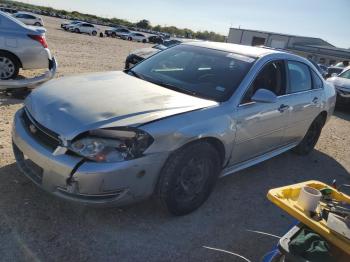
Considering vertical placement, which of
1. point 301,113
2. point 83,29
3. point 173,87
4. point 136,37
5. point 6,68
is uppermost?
point 173,87

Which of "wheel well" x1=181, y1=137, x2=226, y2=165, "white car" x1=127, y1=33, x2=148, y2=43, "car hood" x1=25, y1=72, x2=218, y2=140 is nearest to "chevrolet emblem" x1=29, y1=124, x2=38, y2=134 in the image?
"car hood" x1=25, y1=72, x2=218, y2=140

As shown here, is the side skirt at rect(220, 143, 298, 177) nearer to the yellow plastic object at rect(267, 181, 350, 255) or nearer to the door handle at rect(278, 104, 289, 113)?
the door handle at rect(278, 104, 289, 113)

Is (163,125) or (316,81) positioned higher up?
Answer: (316,81)

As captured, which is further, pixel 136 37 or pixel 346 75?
pixel 136 37

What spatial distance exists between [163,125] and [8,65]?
18.0ft

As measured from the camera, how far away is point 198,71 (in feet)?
14.5

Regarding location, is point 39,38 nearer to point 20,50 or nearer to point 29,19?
point 20,50

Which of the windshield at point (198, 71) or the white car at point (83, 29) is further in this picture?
the white car at point (83, 29)

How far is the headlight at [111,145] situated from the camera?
3.02m

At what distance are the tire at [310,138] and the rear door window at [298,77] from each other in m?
0.80

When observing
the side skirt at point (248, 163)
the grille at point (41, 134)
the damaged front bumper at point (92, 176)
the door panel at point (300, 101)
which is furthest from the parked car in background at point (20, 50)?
the door panel at point (300, 101)

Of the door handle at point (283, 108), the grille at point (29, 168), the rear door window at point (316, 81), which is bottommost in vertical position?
the grille at point (29, 168)

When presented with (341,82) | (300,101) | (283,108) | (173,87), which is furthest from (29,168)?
(341,82)

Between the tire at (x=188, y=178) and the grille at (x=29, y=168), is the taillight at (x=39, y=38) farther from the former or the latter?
the tire at (x=188, y=178)
